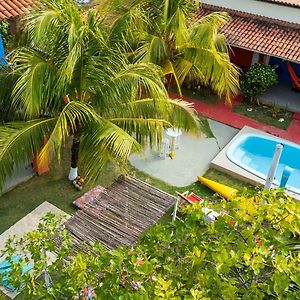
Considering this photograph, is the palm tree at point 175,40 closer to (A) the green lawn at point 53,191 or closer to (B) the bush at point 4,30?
(A) the green lawn at point 53,191

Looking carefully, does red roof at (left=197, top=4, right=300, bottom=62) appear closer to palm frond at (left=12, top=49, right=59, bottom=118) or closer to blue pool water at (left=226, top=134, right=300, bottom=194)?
blue pool water at (left=226, top=134, right=300, bottom=194)

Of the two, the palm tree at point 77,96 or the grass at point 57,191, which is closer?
the palm tree at point 77,96

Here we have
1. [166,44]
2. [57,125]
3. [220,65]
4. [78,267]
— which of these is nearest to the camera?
[78,267]

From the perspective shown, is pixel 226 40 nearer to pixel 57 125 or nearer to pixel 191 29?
pixel 191 29

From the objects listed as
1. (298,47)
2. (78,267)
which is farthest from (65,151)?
(78,267)

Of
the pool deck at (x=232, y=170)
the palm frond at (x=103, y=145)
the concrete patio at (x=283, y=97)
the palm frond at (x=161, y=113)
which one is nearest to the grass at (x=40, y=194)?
the palm frond at (x=103, y=145)

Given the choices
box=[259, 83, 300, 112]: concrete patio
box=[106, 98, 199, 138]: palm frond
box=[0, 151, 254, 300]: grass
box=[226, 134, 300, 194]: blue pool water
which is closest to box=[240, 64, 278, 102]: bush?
box=[259, 83, 300, 112]: concrete patio

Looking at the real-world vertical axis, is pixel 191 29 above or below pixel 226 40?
above
